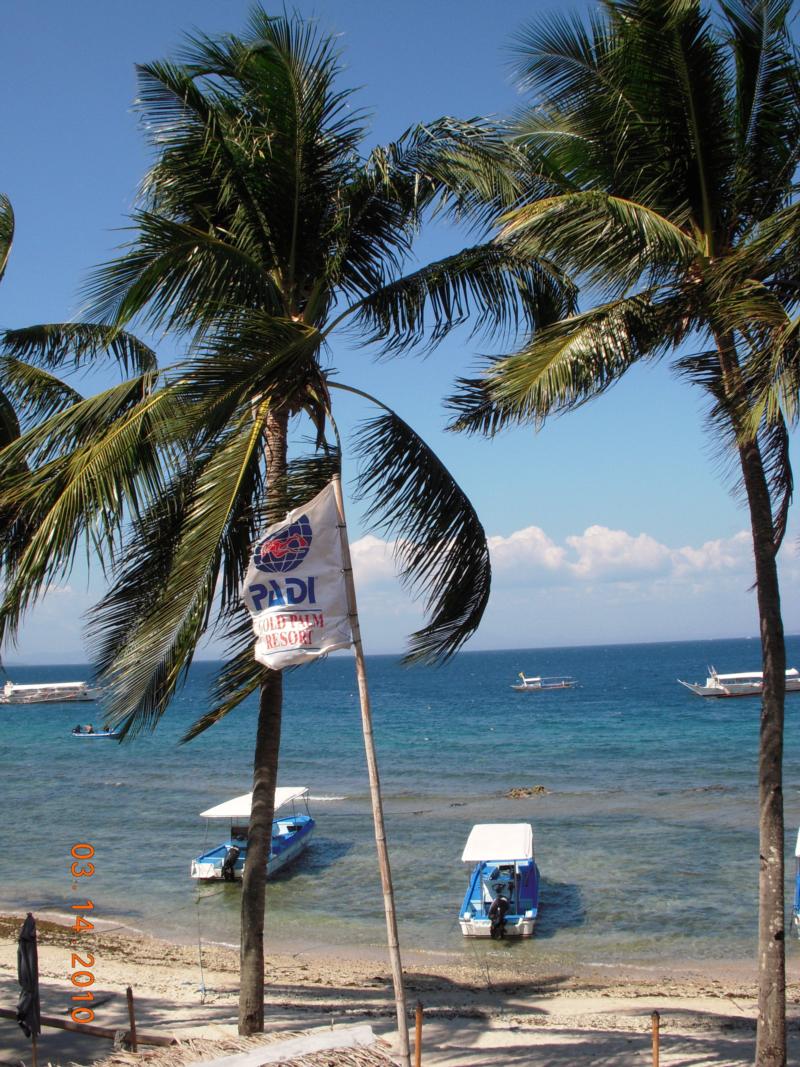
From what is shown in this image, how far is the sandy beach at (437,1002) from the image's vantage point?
959 centimetres

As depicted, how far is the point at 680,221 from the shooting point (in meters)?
7.46

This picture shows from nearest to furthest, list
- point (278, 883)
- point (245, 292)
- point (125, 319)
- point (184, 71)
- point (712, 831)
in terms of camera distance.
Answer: point (125, 319) < point (245, 292) < point (184, 71) < point (278, 883) < point (712, 831)

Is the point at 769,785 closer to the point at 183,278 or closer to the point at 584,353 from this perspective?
the point at 584,353

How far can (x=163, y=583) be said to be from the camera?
7.23 meters

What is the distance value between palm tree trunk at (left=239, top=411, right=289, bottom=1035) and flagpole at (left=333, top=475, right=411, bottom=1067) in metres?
1.49

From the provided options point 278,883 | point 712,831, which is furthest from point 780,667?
point 712,831

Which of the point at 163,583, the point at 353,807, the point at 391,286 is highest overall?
the point at 391,286

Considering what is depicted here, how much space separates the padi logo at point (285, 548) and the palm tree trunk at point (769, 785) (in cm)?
364

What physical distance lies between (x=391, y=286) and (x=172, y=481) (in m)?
2.56

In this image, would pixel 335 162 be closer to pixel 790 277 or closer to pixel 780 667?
pixel 790 277

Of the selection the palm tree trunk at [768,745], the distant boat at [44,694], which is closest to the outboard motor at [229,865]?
the palm tree trunk at [768,745]

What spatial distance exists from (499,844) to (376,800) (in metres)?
14.8

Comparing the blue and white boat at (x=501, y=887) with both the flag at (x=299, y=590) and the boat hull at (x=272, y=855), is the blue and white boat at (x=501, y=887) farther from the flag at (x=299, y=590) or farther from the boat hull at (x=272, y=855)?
the flag at (x=299, y=590)

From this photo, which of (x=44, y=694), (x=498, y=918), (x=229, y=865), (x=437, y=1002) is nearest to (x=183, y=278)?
(x=437, y=1002)
